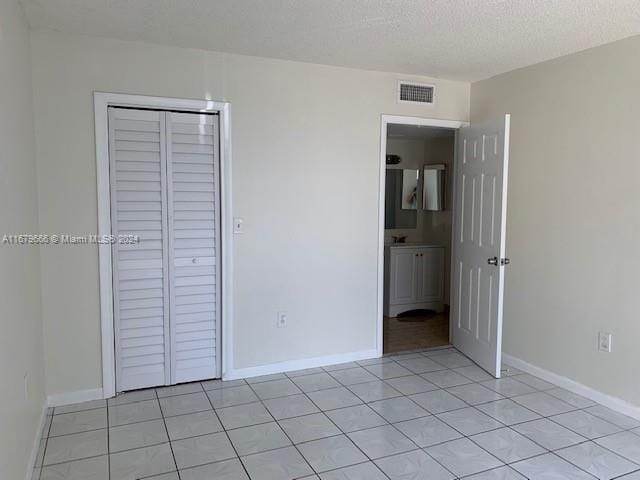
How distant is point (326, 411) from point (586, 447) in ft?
4.89

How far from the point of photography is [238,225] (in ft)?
11.6

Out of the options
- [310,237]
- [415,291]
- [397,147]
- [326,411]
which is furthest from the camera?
[397,147]

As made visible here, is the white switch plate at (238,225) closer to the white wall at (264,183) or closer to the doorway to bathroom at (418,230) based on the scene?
the white wall at (264,183)

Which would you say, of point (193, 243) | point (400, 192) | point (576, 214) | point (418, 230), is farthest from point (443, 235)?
point (193, 243)

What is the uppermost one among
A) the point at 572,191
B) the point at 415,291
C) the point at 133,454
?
the point at 572,191

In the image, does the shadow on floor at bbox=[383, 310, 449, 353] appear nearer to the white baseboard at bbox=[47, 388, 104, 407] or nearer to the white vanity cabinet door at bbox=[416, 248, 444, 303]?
the white vanity cabinet door at bbox=[416, 248, 444, 303]

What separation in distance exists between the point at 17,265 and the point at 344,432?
193 centimetres

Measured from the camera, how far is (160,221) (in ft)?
11.0

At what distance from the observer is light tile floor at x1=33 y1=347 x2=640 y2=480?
2438 mm

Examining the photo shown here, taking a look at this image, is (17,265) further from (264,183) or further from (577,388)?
(577,388)

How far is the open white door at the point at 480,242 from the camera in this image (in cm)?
359

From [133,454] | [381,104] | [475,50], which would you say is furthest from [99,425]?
[475,50]

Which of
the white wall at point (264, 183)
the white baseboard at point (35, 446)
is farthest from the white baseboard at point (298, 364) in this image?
the white baseboard at point (35, 446)

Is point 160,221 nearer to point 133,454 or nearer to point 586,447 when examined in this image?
point 133,454
